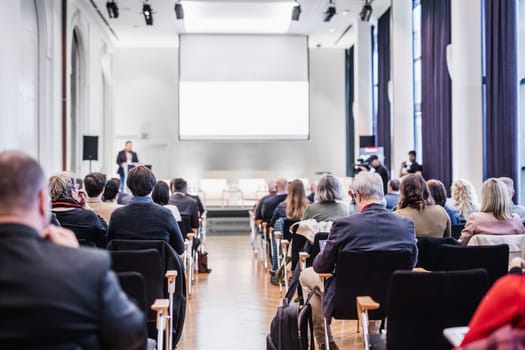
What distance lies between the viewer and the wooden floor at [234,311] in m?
4.52

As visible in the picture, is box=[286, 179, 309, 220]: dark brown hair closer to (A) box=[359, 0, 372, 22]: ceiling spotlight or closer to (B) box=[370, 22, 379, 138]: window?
(A) box=[359, 0, 372, 22]: ceiling spotlight

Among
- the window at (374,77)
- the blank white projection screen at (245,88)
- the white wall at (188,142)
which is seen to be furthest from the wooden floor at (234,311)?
the white wall at (188,142)

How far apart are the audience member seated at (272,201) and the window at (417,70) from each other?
227 inches

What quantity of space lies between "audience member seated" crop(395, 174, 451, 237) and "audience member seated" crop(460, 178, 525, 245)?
0.18m

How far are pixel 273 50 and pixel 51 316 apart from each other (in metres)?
15.0

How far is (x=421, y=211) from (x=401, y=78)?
8.66 meters

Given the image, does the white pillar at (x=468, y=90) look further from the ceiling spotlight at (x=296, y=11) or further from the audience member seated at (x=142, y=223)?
the audience member seated at (x=142, y=223)

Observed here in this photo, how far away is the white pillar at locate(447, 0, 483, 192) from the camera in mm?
8344

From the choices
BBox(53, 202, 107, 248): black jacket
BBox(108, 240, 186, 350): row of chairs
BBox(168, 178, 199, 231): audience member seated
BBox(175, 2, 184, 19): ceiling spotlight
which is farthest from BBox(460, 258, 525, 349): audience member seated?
BBox(175, 2, 184, 19): ceiling spotlight

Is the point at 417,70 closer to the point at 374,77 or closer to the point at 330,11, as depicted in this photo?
the point at 330,11

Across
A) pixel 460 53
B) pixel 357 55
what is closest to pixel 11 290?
pixel 460 53

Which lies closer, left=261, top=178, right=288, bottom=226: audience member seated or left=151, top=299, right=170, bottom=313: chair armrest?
left=151, top=299, right=170, bottom=313: chair armrest

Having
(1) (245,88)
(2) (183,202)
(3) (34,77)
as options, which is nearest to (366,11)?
(1) (245,88)

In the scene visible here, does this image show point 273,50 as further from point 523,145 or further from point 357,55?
point 523,145
